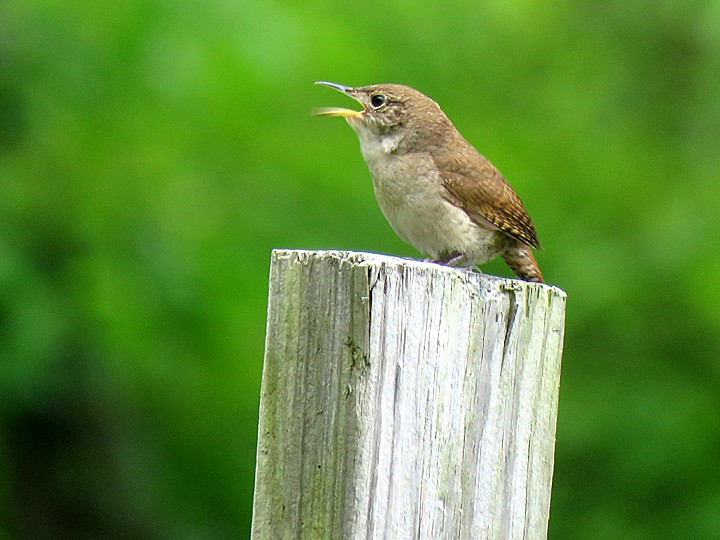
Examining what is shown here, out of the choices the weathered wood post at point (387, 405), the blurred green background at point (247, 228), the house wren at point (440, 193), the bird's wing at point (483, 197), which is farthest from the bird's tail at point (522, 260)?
the weathered wood post at point (387, 405)

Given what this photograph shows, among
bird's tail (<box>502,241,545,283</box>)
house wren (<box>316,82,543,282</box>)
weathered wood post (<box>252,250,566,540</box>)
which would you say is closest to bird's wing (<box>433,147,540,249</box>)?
house wren (<box>316,82,543,282</box>)

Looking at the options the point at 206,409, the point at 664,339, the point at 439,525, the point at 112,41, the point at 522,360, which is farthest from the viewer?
the point at 664,339

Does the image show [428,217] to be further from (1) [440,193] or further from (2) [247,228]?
(2) [247,228]

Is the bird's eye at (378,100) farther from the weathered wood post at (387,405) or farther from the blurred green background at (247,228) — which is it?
the weathered wood post at (387,405)

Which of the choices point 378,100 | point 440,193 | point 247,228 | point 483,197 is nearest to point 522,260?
point 483,197

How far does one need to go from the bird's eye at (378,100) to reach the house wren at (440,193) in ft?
Answer: 0.13

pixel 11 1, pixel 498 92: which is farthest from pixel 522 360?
pixel 498 92

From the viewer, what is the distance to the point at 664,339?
19.2 ft

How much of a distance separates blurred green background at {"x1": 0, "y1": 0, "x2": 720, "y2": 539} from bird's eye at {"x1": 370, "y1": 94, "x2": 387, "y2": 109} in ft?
1.93

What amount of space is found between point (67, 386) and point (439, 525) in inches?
158

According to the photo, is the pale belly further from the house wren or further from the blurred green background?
the blurred green background

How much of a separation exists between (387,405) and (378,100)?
2.95m

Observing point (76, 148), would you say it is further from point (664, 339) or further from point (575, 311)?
point (664, 339)

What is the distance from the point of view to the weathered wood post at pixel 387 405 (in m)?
1.85
